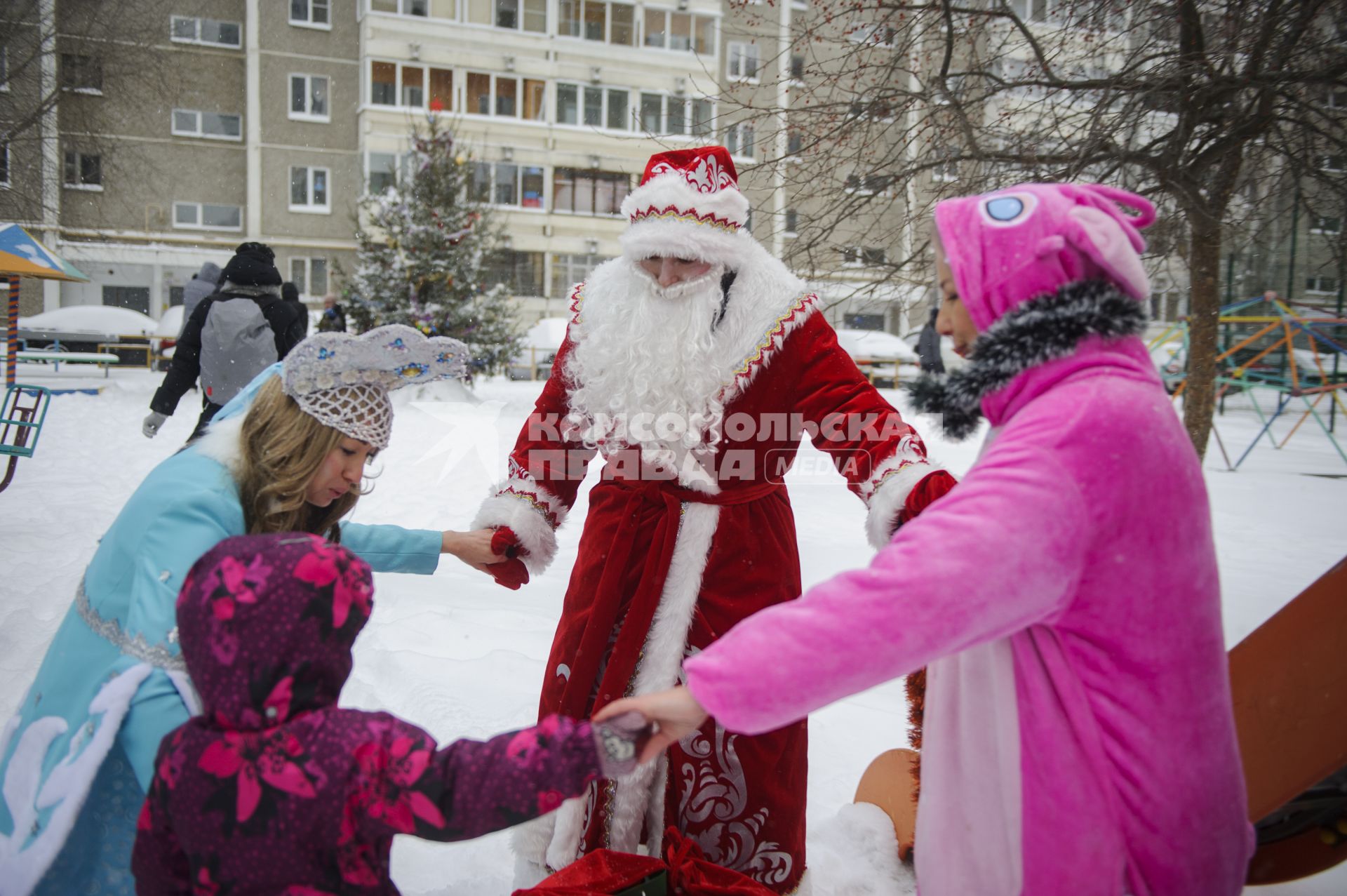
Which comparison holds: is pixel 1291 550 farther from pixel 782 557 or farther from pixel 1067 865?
pixel 1067 865

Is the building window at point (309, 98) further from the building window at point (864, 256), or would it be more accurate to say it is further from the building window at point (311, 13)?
the building window at point (864, 256)

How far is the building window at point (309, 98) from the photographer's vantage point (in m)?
26.5

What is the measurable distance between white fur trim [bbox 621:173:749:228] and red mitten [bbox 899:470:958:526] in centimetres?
94

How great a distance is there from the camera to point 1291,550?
652cm

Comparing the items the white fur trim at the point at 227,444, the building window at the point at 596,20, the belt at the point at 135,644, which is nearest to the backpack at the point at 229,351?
the white fur trim at the point at 227,444

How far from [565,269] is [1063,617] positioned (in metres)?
27.2

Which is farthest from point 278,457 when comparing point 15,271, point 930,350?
point 930,350

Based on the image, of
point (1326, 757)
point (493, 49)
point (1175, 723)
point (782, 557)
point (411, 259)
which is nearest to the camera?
point (1175, 723)

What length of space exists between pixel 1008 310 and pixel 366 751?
1.12 metres

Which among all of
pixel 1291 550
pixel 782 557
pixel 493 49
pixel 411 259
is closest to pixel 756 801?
pixel 782 557

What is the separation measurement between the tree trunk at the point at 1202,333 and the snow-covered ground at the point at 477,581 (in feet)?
3.57

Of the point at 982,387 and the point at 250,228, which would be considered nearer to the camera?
the point at 982,387

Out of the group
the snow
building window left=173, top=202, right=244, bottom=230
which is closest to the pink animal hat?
the snow

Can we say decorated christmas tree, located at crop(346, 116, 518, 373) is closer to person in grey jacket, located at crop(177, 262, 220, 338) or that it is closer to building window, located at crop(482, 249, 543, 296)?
person in grey jacket, located at crop(177, 262, 220, 338)
